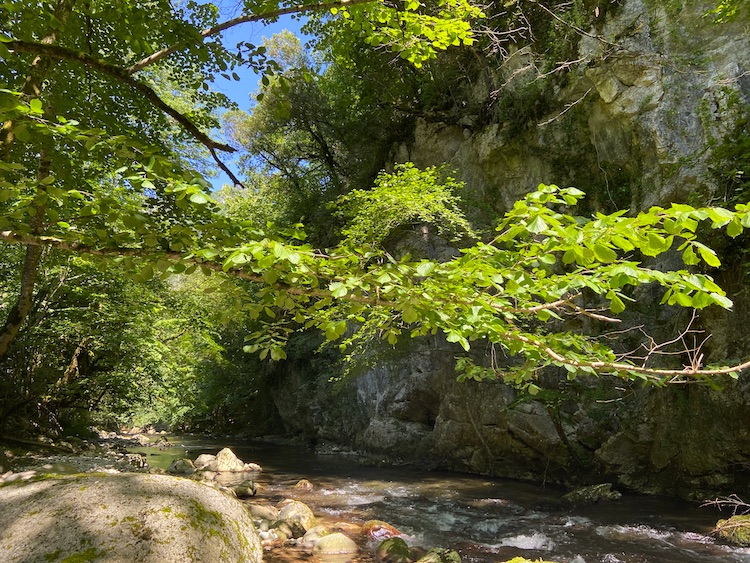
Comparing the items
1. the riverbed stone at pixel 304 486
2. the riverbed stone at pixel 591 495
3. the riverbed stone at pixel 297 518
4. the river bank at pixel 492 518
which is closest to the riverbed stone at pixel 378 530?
the river bank at pixel 492 518

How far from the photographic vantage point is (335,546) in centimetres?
648

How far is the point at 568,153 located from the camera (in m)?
12.4

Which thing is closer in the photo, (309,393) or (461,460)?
(461,460)

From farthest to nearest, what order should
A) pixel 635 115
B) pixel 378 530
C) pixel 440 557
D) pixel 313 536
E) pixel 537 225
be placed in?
pixel 635 115
pixel 378 530
pixel 313 536
pixel 440 557
pixel 537 225

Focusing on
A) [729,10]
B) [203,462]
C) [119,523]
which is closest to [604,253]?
[119,523]

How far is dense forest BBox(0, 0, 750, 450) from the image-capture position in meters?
2.06

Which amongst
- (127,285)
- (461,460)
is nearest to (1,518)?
(127,285)

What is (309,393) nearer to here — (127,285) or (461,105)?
(127,285)

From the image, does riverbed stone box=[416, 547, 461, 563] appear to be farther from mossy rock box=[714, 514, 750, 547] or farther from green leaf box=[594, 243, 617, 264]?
green leaf box=[594, 243, 617, 264]

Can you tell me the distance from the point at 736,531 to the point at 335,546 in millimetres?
5661

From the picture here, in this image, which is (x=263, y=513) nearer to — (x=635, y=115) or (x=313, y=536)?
(x=313, y=536)

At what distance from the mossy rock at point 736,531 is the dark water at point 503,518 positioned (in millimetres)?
180

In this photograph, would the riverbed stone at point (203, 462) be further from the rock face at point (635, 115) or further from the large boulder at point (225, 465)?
the rock face at point (635, 115)

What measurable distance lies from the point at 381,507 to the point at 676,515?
205 inches
